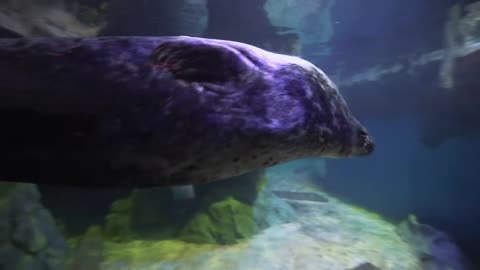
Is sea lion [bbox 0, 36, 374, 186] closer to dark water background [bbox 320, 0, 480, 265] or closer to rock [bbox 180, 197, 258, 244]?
rock [bbox 180, 197, 258, 244]

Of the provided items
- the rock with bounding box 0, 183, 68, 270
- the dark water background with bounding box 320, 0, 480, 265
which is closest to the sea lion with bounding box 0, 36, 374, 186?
the rock with bounding box 0, 183, 68, 270

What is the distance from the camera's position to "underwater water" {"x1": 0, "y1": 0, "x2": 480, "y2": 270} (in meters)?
1.67

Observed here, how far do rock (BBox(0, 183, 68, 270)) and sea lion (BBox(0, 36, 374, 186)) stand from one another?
413 cm

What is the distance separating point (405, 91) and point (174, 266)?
11.3 metres

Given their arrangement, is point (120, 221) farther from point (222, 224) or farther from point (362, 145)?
point (362, 145)

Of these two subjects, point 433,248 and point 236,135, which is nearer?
point 236,135

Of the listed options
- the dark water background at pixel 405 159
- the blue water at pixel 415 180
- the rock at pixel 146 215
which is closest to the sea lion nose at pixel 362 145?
the rock at pixel 146 215

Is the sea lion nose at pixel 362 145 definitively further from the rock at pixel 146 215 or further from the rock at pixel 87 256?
the rock at pixel 146 215

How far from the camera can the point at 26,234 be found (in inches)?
205

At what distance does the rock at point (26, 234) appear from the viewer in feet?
16.0

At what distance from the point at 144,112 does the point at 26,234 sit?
4678mm

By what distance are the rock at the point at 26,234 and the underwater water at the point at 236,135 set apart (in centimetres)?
3

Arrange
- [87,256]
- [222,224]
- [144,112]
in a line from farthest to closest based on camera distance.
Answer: [222,224] < [87,256] < [144,112]

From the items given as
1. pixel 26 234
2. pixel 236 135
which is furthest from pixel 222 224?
pixel 236 135
